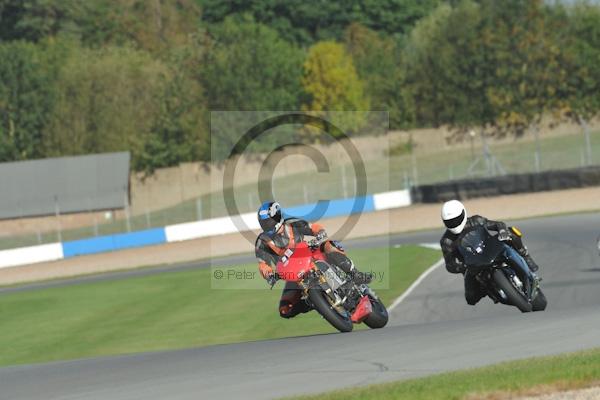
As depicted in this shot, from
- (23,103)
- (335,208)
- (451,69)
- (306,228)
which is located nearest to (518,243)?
(306,228)

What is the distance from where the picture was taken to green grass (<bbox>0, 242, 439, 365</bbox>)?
20719 mm

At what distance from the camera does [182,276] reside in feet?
111

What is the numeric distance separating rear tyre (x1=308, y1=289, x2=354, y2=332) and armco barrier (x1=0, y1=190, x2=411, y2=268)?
32081 mm

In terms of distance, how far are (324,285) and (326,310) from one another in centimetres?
32

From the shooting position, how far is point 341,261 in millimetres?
15023

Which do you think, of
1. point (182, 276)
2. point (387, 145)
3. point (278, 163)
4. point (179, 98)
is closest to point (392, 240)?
point (182, 276)

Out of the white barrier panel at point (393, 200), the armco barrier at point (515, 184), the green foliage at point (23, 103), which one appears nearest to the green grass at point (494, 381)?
the armco barrier at point (515, 184)

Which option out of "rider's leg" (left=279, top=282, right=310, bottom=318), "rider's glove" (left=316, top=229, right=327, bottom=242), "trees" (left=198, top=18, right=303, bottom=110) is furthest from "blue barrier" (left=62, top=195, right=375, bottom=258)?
"rider's glove" (left=316, top=229, right=327, bottom=242)

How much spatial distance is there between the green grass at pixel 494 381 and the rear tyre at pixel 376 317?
465 centimetres

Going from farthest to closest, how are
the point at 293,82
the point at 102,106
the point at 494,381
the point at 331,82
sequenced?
the point at 293,82
the point at 331,82
the point at 102,106
the point at 494,381

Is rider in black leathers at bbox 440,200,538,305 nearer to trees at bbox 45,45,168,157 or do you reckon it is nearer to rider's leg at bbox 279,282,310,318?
rider's leg at bbox 279,282,310,318

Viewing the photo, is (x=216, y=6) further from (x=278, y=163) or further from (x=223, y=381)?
(x=223, y=381)

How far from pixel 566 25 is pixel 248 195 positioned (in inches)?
1226

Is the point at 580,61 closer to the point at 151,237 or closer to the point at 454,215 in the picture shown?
the point at 151,237
